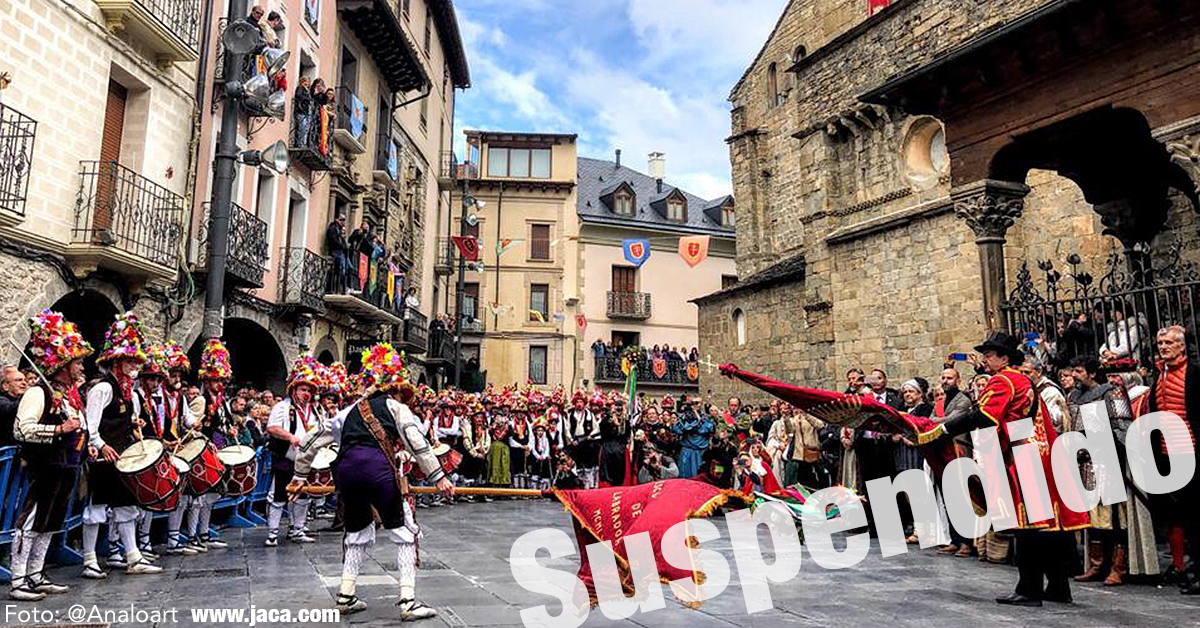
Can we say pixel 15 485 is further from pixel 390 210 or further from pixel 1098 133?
pixel 390 210

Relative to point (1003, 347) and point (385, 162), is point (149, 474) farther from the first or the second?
point (385, 162)

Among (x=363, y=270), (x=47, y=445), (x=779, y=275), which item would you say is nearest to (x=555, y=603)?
(x=47, y=445)

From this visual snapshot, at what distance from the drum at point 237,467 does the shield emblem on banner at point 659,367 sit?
104 feet

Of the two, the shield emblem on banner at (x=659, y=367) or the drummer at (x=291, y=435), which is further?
the shield emblem on banner at (x=659, y=367)

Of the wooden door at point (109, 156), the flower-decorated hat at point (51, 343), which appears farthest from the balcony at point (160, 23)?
the flower-decorated hat at point (51, 343)

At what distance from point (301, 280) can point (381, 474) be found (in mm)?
13199

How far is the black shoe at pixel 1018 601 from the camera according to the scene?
6035 mm

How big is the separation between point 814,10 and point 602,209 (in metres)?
18.5

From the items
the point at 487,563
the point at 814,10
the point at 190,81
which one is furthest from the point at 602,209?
the point at 487,563

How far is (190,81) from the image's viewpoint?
14188mm

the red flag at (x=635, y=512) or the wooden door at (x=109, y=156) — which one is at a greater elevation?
the wooden door at (x=109, y=156)

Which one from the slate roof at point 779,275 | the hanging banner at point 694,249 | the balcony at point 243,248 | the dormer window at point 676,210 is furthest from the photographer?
the dormer window at point 676,210

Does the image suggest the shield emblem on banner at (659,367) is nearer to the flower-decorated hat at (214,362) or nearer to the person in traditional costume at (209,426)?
the person in traditional costume at (209,426)

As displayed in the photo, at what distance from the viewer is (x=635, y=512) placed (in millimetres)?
5297
